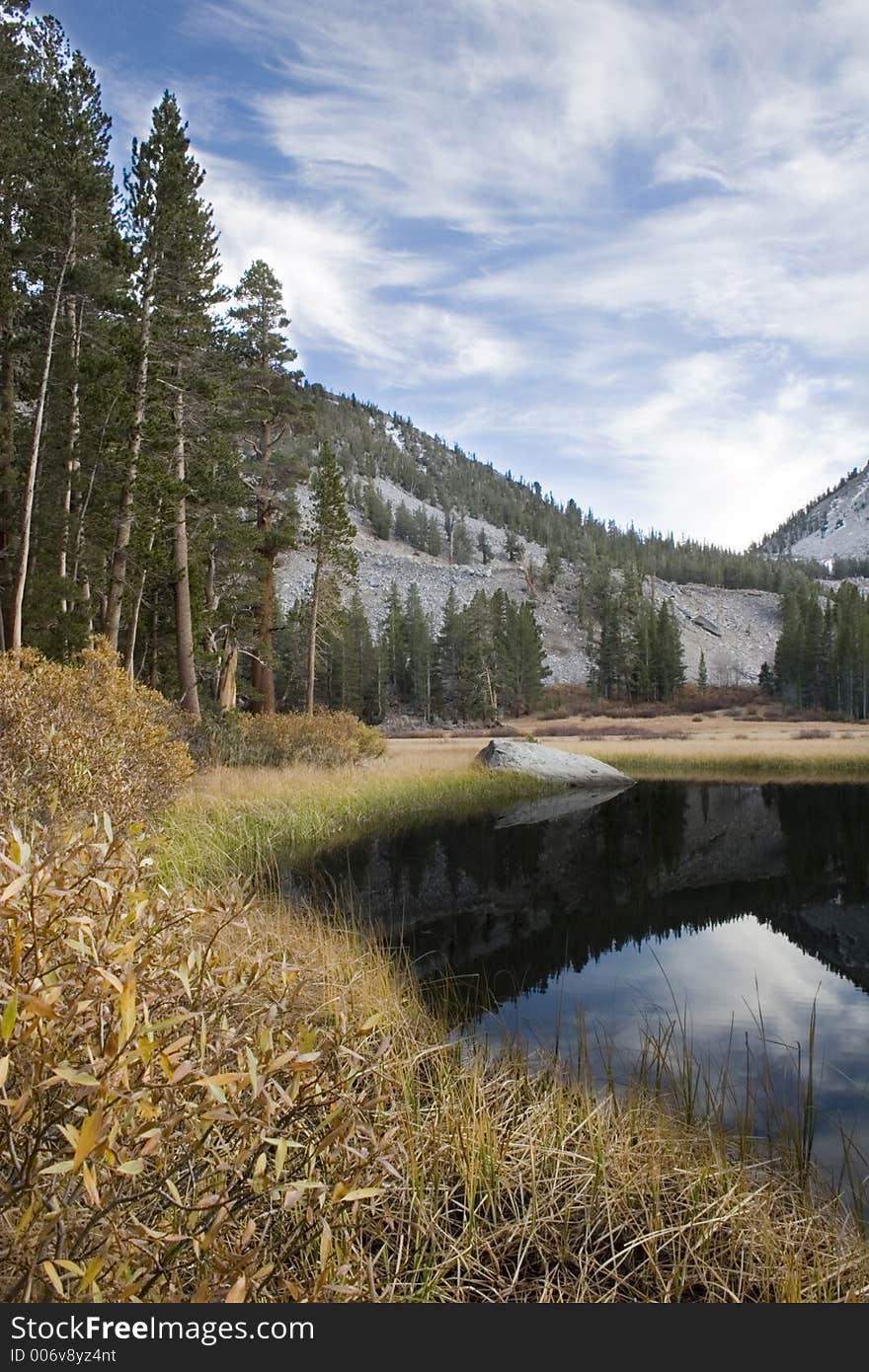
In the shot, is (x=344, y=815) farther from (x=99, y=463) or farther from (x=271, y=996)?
(x=271, y=996)

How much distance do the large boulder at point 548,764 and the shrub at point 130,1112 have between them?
22.3 m

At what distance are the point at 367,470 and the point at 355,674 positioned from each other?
97.2m

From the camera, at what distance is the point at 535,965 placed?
8.04m

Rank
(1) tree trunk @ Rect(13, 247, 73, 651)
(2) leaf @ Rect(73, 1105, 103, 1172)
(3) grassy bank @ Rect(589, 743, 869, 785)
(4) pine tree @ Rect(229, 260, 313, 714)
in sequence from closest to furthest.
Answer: (2) leaf @ Rect(73, 1105, 103, 1172) < (1) tree trunk @ Rect(13, 247, 73, 651) < (4) pine tree @ Rect(229, 260, 313, 714) < (3) grassy bank @ Rect(589, 743, 869, 785)

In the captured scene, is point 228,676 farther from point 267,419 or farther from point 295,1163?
point 295,1163

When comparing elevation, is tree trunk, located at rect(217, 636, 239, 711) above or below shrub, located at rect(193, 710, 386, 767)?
above

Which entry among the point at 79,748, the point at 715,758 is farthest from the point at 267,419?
the point at 715,758

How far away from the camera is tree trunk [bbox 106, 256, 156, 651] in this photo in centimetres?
1725

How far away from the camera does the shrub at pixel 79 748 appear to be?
686 cm

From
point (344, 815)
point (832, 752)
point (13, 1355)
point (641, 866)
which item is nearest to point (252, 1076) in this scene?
point (13, 1355)

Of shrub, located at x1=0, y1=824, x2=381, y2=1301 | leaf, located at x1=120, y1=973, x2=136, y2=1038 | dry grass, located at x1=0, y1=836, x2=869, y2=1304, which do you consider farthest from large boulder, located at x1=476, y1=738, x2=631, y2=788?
leaf, located at x1=120, y1=973, x2=136, y2=1038

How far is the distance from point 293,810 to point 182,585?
25.6 feet

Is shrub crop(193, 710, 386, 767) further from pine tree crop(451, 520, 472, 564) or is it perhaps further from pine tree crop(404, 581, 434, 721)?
pine tree crop(451, 520, 472, 564)

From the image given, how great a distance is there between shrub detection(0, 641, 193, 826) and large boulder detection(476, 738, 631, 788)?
16.3 metres
